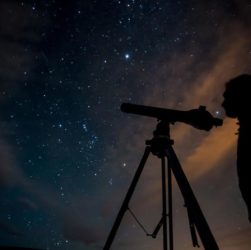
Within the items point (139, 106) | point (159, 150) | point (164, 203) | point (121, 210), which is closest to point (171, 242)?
point (164, 203)

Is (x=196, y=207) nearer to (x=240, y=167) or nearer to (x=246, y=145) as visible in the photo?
(x=240, y=167)

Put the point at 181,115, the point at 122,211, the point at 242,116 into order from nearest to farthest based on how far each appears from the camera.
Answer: the point at 242,116 → the point at 181,115 → the point at 122,211

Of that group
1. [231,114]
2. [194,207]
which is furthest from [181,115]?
[194,207]

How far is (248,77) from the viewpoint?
240 cm

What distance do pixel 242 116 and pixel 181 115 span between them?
97 cm

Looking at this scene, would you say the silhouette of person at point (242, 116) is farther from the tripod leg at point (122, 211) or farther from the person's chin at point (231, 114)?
the tripod leg at point (122, 211)

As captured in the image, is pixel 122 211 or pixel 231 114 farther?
pixel 122 211

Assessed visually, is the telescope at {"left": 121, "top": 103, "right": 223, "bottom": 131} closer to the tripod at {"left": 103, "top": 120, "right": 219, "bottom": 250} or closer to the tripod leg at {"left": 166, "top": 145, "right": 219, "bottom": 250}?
the tripod at {"left": 103, "top": 120, "right": 219, "bottom": 250}

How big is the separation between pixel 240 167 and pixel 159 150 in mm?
1433

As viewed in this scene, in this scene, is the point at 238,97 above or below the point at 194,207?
above

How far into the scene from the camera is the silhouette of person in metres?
2.03

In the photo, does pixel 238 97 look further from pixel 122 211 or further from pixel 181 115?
pixel 122 211

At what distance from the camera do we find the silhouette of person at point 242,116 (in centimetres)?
203

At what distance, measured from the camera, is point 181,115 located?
3174 millimetres
